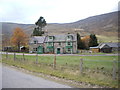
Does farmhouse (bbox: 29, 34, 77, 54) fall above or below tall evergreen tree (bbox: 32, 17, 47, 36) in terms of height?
below

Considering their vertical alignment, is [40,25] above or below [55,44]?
above

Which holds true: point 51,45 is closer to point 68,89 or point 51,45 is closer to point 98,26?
point 68,89

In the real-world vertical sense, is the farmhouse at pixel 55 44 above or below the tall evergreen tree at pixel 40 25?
below

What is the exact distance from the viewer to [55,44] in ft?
154

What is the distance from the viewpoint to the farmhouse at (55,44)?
45.6m

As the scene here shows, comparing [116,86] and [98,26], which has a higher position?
[98,26]

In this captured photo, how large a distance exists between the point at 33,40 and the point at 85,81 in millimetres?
43138

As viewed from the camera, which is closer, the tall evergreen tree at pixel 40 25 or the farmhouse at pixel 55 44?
the farmhouse at pixel 55 44

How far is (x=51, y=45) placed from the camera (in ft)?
154

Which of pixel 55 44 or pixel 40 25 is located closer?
pixel 55 44

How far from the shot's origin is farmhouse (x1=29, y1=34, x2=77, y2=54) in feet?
150

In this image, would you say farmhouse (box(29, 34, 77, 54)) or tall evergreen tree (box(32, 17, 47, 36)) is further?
tall evergreen tree (box(32, 17, 47, 36))

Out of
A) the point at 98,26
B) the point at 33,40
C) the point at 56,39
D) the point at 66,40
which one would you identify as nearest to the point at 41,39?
the point at 33,40

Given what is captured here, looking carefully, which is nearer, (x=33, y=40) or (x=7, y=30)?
(x=33, y=40)
